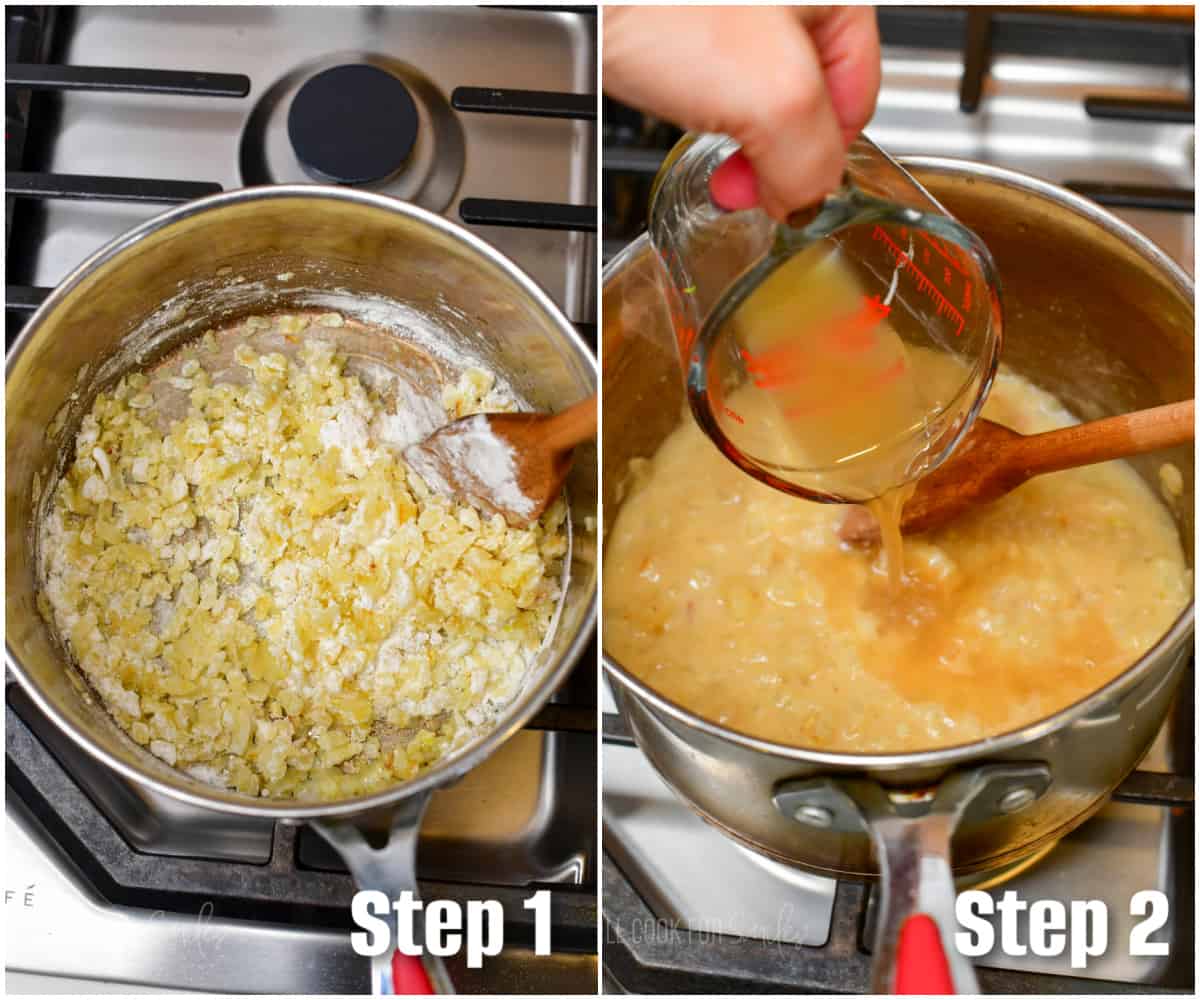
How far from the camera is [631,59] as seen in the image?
60 centimetres

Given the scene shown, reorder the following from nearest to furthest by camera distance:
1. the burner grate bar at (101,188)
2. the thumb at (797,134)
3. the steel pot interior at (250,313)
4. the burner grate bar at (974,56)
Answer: the thumb at (797,134) < the steel pot interior at (250,313) < the burner grate bar at (101,188) < the burner grate bar at (974,56)

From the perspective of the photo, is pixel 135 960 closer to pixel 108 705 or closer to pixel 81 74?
pixel 108 705

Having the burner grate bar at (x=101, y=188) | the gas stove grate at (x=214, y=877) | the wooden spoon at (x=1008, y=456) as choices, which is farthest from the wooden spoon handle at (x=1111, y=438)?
the burner grate bar at (x=101, y=188)

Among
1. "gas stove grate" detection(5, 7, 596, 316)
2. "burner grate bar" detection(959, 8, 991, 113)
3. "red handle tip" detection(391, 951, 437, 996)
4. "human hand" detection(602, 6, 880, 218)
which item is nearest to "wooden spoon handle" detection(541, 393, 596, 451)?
"gas stove grate" detection(5, 7, 596, 316)

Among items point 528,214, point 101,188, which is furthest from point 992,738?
point 101,188

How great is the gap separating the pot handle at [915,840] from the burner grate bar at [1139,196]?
50 centimetres

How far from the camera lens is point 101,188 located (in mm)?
867

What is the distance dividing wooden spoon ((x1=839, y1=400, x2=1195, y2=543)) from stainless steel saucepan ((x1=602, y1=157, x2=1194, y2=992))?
0.09m

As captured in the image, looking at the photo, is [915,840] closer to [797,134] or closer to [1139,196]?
[797,134]

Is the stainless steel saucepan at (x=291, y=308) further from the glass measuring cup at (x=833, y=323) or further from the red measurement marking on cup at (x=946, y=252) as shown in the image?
the red measurement marking on cup at (x=946, y=252)

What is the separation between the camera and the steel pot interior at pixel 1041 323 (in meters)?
0.79

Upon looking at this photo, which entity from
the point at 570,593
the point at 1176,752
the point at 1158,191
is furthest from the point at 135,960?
the point at 1158,191

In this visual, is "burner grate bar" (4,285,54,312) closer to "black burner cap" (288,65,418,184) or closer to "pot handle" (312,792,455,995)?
"black burner cap" (288,65,418,184)

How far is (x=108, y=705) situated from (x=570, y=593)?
340 mm
